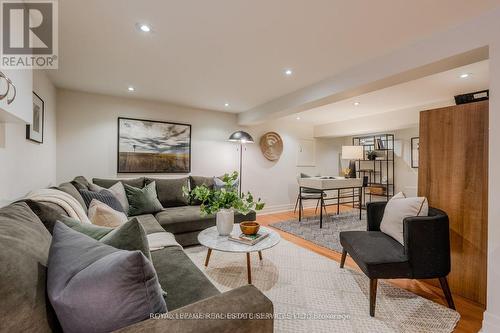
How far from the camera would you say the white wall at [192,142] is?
11.2ft

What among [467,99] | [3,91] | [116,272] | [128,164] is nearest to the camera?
[116,272]

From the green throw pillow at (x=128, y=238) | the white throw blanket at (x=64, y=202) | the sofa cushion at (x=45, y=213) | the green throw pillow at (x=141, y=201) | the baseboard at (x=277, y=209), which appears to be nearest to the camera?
the green throw pillow at (x=128, y=238)

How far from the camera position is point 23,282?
67 centimetres

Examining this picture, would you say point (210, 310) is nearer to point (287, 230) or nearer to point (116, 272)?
point (116, 272)

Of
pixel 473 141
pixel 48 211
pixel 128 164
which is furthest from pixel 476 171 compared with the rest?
pixel 128 164

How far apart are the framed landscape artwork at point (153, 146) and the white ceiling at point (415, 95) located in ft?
8.61

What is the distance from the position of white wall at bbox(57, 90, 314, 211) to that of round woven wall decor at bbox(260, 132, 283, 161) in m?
0.12

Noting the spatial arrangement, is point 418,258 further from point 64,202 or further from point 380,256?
point 64,202

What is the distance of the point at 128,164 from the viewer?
3.80 m

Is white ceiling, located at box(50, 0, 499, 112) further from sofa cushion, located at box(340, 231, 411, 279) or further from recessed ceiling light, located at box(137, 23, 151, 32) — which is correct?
sofa cushion, located at box(340, 231, 411, 279)

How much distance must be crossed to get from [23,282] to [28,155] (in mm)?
2165

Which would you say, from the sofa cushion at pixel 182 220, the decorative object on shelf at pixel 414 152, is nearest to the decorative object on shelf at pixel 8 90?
the sofa cushion at pixel 182 220

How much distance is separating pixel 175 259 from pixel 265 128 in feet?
13.5

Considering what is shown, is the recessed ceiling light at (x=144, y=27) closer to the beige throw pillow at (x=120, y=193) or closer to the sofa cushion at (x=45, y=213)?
the sofa cushion at (x=45, y=213)
